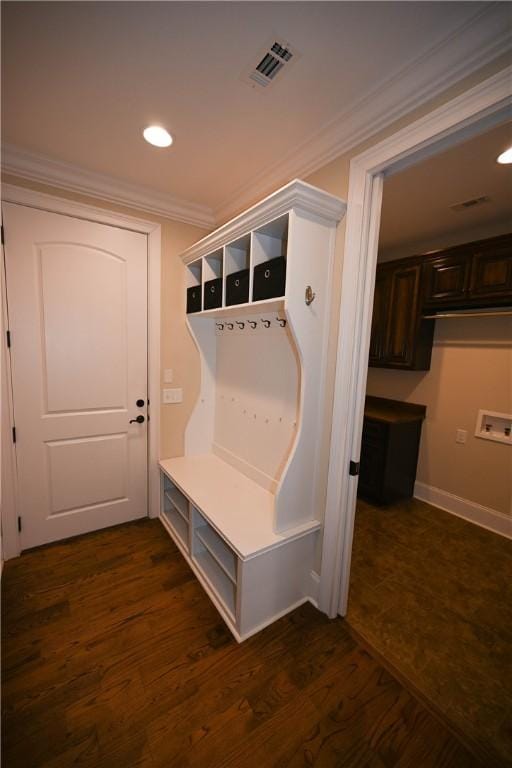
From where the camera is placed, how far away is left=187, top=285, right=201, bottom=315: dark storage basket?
2203 millimetres

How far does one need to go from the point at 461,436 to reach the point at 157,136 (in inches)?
128

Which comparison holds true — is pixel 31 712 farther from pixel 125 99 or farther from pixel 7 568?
pixel 125 99

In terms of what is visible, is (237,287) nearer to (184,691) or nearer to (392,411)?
(184,691)

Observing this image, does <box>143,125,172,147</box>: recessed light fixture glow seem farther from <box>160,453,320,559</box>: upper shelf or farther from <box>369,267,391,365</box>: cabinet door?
<box>369,267,391,365</box>: cabinet door

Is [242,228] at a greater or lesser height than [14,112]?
lesser

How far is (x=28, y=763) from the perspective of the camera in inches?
41.6

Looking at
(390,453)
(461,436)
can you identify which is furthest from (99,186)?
(461,436)

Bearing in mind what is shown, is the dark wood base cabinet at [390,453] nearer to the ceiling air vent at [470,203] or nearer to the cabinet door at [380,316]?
the cabinet door at [380,316]

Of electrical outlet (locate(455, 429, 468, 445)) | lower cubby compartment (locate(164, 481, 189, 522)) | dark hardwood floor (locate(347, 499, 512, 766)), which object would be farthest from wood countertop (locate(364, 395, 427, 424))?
lower cubby compartment (locate(164, 481, 189, 522))

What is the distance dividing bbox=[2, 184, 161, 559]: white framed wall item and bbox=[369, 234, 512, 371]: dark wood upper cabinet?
84.8 inches

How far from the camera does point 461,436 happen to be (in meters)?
2.79

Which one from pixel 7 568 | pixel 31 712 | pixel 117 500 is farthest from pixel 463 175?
pixel 7 568

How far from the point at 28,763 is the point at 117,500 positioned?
1.44m

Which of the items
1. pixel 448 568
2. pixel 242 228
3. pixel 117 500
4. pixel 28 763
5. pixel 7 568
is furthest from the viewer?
pixel 117 500
